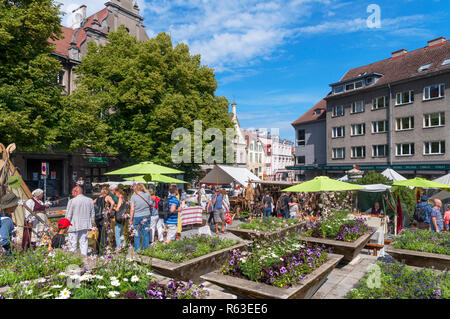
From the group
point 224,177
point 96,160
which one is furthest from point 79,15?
point 224,177

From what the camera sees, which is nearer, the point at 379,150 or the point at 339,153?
the point at 379,150

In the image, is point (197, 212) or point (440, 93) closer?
point (197, 212)

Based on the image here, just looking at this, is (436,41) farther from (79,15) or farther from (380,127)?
(79,15)

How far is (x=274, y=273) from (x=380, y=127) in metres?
33.7

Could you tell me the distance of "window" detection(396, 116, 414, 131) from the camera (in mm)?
30984

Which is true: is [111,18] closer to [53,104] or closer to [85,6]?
[85,6]

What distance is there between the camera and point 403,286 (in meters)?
4.69

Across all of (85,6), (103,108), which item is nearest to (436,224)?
(103,108)

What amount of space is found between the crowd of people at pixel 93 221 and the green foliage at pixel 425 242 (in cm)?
605

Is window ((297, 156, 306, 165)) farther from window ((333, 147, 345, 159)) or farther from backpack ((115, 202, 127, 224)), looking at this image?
backpack ((115, 202, 127, 224))

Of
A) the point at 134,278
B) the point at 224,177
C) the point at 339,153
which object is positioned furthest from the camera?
the point at 339,153

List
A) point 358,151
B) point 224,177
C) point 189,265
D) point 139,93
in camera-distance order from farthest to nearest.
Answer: point 358,151 < point 139,93 < point 224,177 < point 189,265

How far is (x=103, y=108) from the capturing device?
23.6 meters
